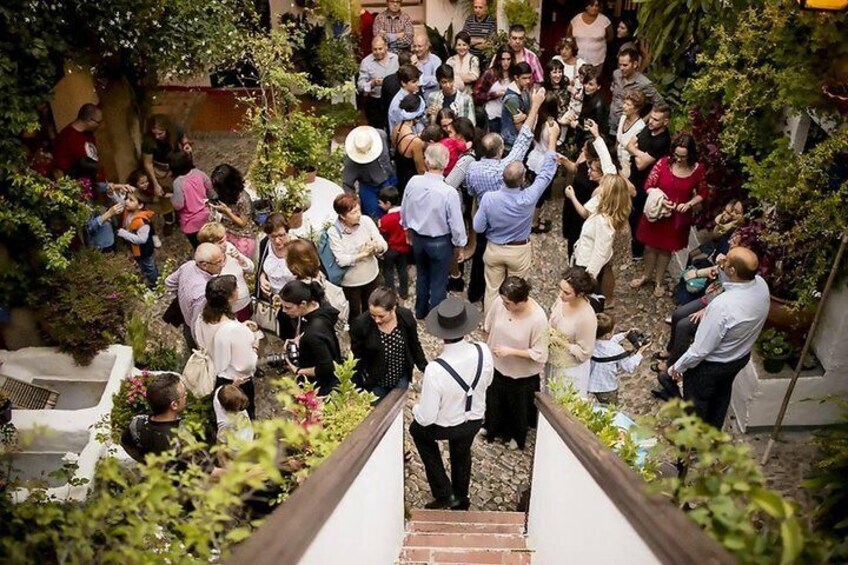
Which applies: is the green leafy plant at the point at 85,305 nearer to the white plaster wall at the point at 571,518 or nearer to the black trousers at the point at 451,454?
the black trousers at the point at 451,454

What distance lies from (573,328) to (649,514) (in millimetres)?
3301

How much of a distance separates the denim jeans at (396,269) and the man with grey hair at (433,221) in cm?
29

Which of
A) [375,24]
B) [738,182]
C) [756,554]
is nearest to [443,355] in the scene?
[756,554]

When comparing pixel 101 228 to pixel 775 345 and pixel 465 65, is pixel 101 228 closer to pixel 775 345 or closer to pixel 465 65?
pixel 465 65

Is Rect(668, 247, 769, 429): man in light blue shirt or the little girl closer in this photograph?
Rect(668, 247, 769, 429): man in light blue shirt

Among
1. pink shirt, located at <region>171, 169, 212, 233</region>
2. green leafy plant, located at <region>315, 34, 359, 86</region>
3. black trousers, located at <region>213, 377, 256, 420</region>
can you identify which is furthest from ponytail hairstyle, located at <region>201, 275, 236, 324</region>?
green leafy plant, located at <region>315, 34, 359, 86</region>

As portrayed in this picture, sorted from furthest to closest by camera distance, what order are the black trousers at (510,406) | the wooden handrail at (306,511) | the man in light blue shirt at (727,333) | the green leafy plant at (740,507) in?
the black trousers at (510,406)
the man in light blue shirt at (727,333)
the wooden handrail at (306,511)
the green leafy plant at (740,507)

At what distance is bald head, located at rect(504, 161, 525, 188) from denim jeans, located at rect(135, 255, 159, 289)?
370cm

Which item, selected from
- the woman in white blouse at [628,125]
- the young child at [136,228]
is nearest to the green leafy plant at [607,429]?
the woman in white blouse at [628,125]

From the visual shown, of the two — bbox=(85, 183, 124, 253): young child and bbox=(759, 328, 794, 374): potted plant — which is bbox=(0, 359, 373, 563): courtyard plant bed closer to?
bbox=(759, 328, 794, 374): potted plant

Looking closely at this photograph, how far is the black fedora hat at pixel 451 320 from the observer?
4.77 meters

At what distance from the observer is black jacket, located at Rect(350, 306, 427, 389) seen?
5.34 metres

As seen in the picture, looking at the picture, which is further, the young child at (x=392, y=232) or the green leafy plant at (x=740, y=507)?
the young child at (x=392, y=232)

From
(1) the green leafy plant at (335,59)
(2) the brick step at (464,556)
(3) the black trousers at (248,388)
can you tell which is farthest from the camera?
(1) the green leafy plant at (335,59)
